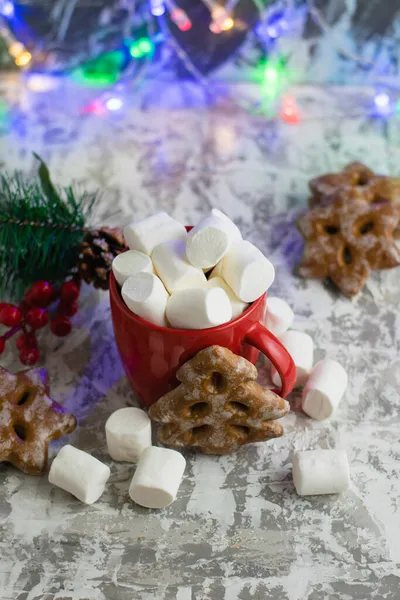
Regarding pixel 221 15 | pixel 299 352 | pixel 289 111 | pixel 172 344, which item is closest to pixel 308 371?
pixel 299 352

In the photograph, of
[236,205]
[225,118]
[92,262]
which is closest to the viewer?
[92,262]

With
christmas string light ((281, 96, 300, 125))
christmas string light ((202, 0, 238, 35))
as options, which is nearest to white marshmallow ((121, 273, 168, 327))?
christmas string light ((281, 96, 300, 125))

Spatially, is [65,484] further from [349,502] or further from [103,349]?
[349,502]

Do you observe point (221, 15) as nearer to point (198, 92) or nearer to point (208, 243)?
point (198, 92)

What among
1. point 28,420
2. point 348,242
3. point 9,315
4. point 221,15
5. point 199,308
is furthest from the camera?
point 221,15

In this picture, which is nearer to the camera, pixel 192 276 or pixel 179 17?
pixel 192 276

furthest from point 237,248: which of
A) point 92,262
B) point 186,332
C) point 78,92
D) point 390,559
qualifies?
point 78,92

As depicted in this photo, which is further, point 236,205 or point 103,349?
point 236,205

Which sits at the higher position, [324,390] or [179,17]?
[179,17]
